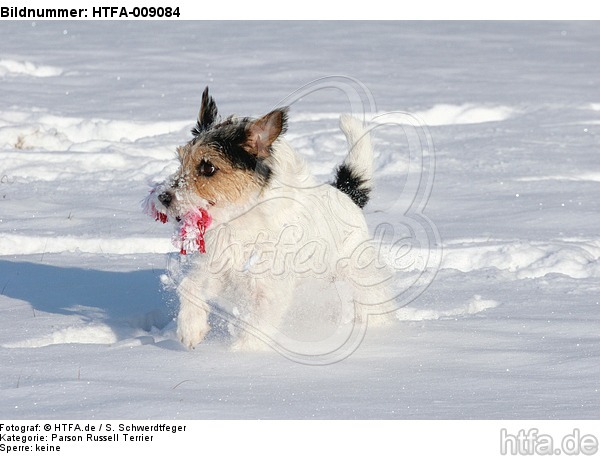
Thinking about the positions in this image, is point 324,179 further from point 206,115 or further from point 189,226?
point 189,226

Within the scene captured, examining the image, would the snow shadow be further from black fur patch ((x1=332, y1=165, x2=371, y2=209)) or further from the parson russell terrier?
black fur patch ((x1=332, y1=165, x2=371, y2=209))

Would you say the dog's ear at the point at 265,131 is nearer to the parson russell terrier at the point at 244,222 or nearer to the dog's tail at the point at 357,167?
the parson russell terrier at the point at 244,222

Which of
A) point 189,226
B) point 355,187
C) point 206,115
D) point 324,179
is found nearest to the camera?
point 189,226

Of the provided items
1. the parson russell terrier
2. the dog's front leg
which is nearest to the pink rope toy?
the parson russell terrier

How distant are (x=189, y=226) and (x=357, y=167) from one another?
1.09 meters

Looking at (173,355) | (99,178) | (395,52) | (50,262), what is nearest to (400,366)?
(173,355)

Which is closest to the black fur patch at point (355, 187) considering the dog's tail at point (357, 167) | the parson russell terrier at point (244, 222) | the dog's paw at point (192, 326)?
the dog's tail at point (357, 167)

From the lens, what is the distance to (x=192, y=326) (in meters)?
3.90

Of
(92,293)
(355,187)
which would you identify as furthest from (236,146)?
(92,293)

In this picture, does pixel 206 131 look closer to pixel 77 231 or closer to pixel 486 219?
pixel 77 231

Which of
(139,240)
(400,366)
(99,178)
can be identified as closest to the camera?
(400,366)

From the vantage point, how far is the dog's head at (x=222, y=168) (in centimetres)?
387

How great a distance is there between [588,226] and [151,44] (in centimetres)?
764

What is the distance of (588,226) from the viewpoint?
6035 millimetres
